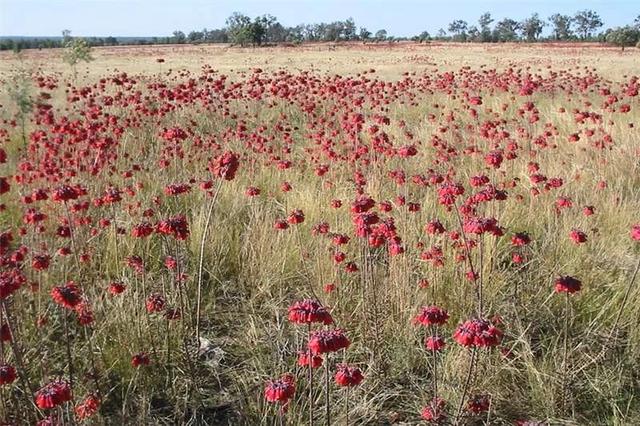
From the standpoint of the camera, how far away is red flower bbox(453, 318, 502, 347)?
7.48 feet

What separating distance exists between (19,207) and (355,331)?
4.13 metres

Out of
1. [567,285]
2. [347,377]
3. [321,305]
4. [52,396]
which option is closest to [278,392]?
[347,377]

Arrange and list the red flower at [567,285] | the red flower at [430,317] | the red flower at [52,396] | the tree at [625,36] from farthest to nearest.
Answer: the tree at [625,36] → the red flower at [567,285] → the red flower at [430,317] → the red flower at [52,396]

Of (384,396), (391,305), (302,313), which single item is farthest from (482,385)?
(302,313)

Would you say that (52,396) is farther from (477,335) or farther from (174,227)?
(477,335)

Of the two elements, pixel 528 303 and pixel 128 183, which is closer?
pixel 528 303

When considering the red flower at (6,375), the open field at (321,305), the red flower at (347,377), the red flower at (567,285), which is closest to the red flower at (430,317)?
the open field at (321,305)

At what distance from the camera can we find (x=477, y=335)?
2301mm

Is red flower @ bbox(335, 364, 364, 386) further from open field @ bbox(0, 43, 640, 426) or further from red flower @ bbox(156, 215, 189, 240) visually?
red flower @ bbox(156, 215, 189, 240)

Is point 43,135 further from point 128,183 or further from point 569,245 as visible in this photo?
point 569,245

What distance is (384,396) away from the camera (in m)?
3.34

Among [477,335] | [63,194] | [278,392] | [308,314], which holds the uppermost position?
[63,194]

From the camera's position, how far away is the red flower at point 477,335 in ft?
7.48

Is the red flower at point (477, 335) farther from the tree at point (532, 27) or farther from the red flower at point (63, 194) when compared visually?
the tree at point (532, 27)
